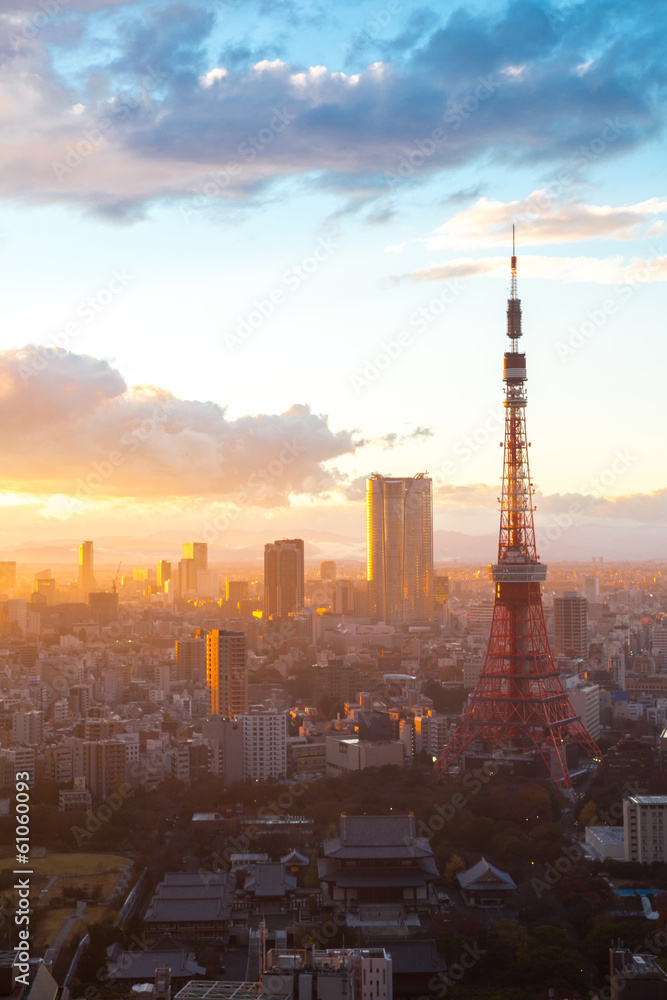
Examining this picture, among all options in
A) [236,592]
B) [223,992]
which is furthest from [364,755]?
[236,592]

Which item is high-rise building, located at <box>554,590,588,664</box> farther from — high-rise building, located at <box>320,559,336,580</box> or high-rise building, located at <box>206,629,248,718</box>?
high-rise building, located at <box>320,559,336,580</box>

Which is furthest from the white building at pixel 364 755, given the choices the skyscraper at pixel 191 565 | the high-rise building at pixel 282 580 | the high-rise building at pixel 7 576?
the skyscraper at pixel 191 565

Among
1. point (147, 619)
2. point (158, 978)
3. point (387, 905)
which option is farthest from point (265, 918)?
point (147, 619)

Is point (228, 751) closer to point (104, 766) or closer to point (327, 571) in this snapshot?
point (104, 766)

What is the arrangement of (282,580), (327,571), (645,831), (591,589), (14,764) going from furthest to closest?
1. (327,571)
2. (591,589)
3. (282,580)
4. (14,764)
5. (645,831)

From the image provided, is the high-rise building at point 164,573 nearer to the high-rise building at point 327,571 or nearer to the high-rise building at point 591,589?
the high-rise building at point 327,571

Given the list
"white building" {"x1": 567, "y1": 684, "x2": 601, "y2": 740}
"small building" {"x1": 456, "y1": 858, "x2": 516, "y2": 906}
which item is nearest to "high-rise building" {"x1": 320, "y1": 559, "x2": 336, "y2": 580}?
"white building" {"x1": 567, "y1": 684, "x2": 601, "y2": 740}
